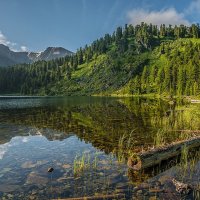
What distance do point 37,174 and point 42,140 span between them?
13668 millimetres

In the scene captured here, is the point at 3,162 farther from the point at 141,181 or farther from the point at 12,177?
the point at 141,181

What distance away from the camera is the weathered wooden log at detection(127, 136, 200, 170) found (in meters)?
19.6

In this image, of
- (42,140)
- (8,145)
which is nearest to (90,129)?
(42,140)

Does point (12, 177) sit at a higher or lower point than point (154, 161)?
lower

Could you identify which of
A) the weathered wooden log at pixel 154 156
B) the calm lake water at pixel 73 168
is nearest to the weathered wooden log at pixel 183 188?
the calm lake water at pixel 73 168

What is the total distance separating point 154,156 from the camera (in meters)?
20.4

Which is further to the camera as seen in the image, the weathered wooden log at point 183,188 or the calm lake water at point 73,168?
the calm lake water at point 73,168

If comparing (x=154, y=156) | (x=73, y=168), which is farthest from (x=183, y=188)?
(x=73, y=168)

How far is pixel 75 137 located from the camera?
34000mm

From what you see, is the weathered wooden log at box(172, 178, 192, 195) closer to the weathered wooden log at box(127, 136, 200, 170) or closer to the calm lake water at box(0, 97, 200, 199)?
the calm lake water at box(0, 97, 200, 199)

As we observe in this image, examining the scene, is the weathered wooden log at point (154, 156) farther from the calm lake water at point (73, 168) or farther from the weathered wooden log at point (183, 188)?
the weathered wooden log at point (183, 188)

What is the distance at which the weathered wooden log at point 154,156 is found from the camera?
19609mm

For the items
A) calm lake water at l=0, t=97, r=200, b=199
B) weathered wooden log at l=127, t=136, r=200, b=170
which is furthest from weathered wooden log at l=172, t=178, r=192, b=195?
weathered wooden log at l=127, t=136, r=200, b=170

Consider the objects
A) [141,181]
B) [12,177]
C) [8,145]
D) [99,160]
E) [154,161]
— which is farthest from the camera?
[8,145]
